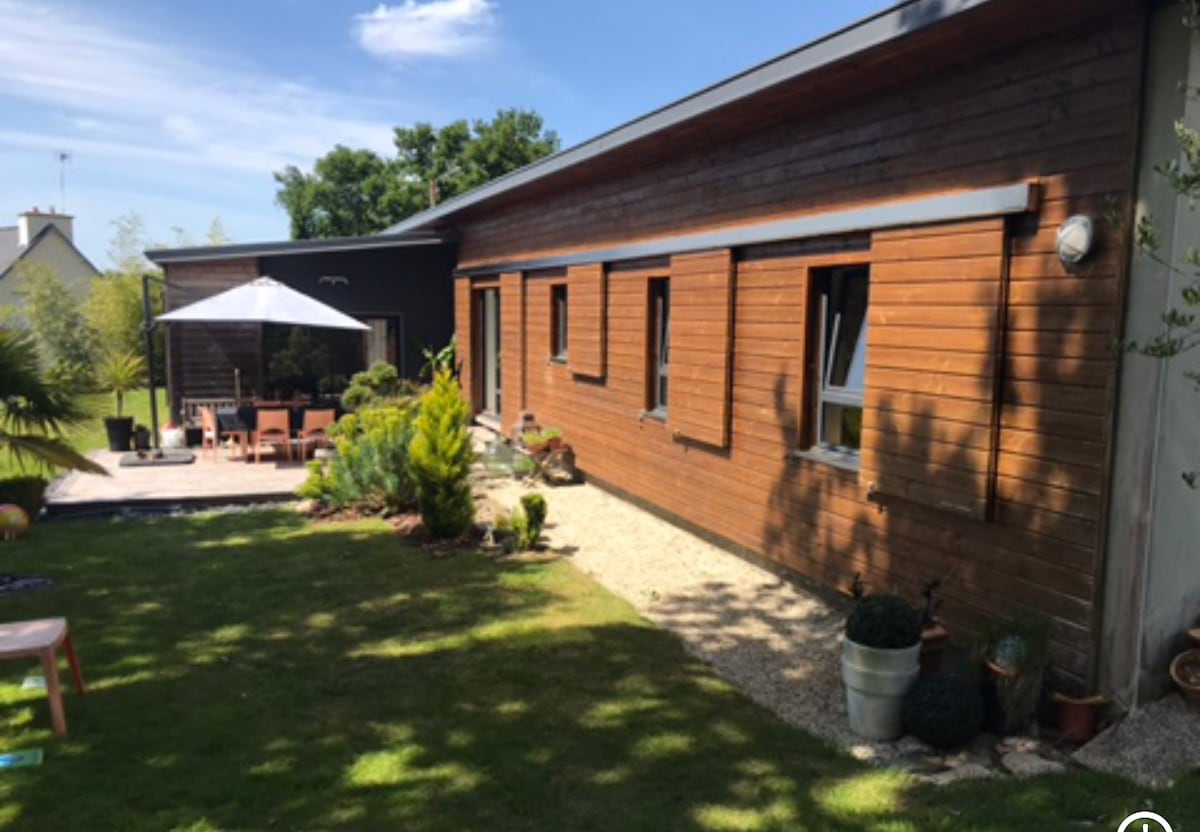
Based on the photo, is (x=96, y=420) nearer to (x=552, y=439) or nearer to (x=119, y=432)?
(x=552, y=439)

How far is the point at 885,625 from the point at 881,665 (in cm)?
19

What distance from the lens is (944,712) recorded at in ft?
12.5

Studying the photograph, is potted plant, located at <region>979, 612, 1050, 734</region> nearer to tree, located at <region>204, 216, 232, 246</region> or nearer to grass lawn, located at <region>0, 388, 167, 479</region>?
grass lawn, located at <region>0, 388, 167, 479</region>

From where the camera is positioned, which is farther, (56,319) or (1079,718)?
(56,319)

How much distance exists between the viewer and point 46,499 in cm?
917

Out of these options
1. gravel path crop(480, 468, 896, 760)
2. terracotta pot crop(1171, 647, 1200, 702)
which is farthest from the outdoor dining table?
terracotta pot crop(1171, 647, 1200, 702)

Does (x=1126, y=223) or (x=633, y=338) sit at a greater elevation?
(x=1126, y=223)

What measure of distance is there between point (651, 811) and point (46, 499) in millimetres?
8629

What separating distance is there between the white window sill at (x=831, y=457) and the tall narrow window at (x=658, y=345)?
2.58 metres

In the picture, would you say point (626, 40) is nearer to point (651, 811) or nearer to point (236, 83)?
point (236, 83)

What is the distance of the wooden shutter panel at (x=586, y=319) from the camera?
31.9 ft

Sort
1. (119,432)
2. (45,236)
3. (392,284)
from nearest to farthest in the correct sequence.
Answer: (119,432) → (392,284) → (45,236)

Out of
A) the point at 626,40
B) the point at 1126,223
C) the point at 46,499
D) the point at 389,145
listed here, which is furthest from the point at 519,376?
the point at 389,145

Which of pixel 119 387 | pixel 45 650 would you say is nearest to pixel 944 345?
pixel 45 650
